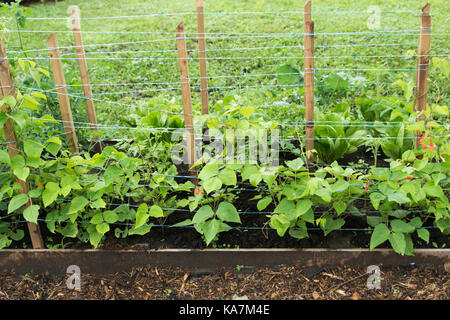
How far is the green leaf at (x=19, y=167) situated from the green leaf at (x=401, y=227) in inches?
→ 94.0

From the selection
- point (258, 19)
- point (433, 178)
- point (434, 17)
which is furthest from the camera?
point (258, 19)

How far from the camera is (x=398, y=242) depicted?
2.81 metres

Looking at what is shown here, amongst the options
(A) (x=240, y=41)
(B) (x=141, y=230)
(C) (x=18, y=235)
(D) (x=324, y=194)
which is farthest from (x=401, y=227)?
(A) (x=240, y=41)

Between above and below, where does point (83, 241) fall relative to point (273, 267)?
above

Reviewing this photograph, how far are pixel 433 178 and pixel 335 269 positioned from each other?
2.82 ft

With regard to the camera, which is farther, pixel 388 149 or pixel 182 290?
pixel 388 149

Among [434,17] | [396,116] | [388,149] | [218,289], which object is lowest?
[218,289]

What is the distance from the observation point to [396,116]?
138 inches

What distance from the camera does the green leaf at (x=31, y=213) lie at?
2.88 metres

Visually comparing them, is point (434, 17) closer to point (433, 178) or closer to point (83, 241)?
point (433, 178)

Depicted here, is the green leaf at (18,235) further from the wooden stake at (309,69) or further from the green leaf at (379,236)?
the green leaf at (379,236)

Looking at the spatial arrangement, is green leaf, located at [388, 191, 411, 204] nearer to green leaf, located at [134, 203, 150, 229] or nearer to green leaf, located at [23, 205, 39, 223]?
green leaf, located at [134, 203, 150, 229]


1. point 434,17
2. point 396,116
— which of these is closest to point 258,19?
point 434,17

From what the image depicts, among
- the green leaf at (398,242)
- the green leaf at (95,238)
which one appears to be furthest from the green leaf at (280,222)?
the green leaf at (95,238)
